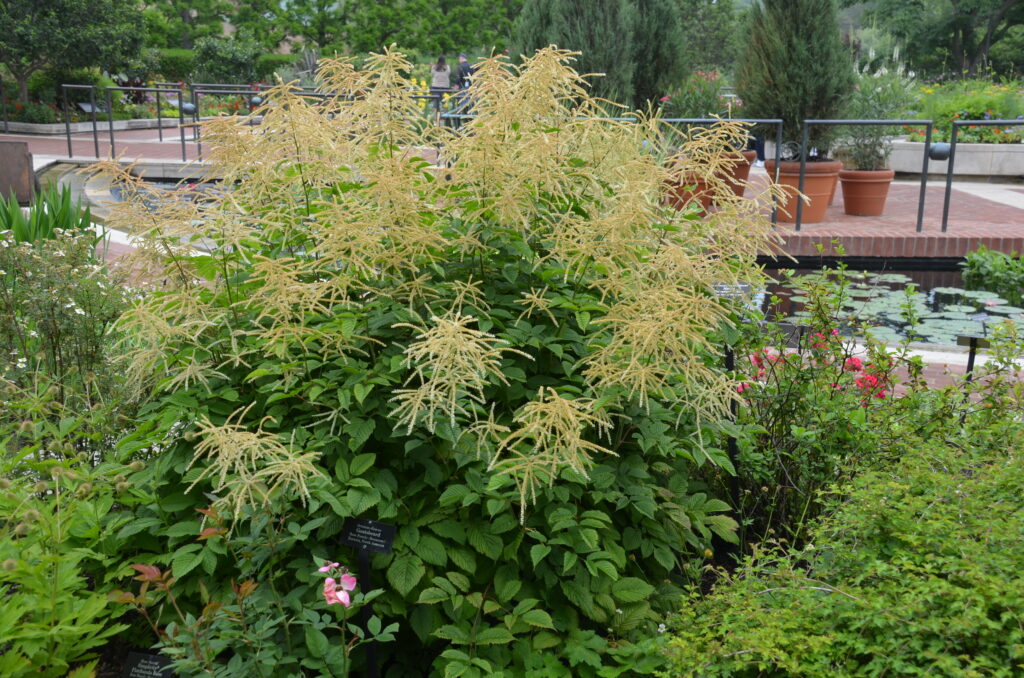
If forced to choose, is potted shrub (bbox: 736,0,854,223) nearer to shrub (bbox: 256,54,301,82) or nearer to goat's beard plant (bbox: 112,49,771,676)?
goat's beard plant (bbox: 112,49,771,676)

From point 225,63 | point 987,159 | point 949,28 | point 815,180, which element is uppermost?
point 949,28

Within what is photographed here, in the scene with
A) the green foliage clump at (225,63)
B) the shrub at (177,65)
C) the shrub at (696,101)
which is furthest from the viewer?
the shrub at (177,65)

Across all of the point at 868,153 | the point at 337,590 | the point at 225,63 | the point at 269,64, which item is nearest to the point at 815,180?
the point at 868,153

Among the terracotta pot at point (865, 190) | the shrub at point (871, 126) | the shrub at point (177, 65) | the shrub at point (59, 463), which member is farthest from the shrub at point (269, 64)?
the shrub at point (59, 463)

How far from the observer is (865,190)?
375 inches

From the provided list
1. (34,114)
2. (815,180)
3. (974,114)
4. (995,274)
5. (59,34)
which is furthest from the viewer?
(59,34)

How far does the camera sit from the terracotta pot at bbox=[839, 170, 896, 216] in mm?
9469

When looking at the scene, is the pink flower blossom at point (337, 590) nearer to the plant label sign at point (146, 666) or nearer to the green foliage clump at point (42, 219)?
the plant label sign at point (146, 666)

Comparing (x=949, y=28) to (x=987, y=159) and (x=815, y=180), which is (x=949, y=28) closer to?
(x=987, y=159)

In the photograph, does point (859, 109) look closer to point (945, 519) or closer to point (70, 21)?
point (945, 519)

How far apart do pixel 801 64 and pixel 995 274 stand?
331cm

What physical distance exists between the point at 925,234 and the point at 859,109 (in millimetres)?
2192

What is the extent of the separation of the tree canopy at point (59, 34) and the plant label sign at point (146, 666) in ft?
71.7

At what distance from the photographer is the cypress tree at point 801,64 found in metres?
9.41
